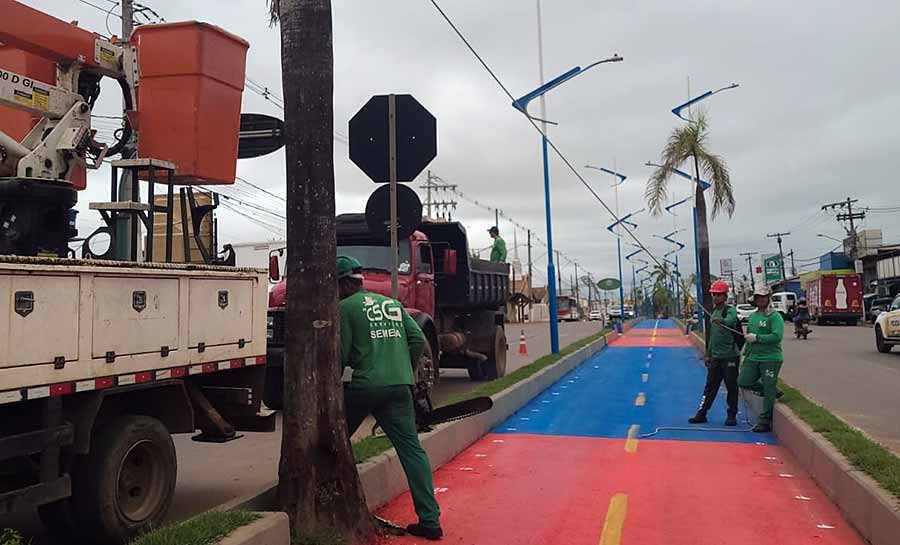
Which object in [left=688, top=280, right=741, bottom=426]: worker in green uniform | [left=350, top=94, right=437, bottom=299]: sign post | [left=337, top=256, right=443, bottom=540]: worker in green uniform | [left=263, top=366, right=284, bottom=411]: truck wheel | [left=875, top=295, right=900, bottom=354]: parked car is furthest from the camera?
[left=875, top=295, right=900, bottom=354]: parked car

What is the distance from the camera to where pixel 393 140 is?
274 inches

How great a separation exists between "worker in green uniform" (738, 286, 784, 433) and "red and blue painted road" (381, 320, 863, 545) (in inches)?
18.2

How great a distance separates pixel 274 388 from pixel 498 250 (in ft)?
27.8

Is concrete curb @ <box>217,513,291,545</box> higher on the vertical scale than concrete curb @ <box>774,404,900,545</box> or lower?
higher

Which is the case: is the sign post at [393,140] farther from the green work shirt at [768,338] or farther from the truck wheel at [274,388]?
the green work shirt at [768,338]

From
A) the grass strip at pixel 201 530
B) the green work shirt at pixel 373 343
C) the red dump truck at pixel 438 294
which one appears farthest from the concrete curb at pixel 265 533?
the red dump truck at pixel 438 294

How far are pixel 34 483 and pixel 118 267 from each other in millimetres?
1350

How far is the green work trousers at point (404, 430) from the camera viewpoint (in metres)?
5.36

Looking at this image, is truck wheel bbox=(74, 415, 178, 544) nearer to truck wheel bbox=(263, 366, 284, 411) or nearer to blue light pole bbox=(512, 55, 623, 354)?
truck wheel bbox=(263, 366, 284, 411)

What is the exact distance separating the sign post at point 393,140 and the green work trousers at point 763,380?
5.34 m

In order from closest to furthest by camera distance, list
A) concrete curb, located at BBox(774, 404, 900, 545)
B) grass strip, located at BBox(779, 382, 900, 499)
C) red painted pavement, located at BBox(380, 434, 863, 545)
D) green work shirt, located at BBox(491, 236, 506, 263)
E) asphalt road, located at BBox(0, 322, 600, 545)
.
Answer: concrete curb, located at BBox(774, 404, 900, 545) → red painted pavement, located at BBox(380, 434, 863, 545) → grass strip, located at BBox(779, 382, 900, 499) → asphalt road, located at BBox(0, 322, 600, 545) → green work shirt, located at BBox(491, 236, 506, 263)

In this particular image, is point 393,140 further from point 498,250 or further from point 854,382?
point 854,382

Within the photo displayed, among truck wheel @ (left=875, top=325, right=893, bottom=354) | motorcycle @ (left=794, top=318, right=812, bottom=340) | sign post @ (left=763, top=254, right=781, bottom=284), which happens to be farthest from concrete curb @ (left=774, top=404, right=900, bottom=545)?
sign post @ (left=763, top=254, right=781, bottom=284)

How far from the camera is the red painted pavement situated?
554cm
